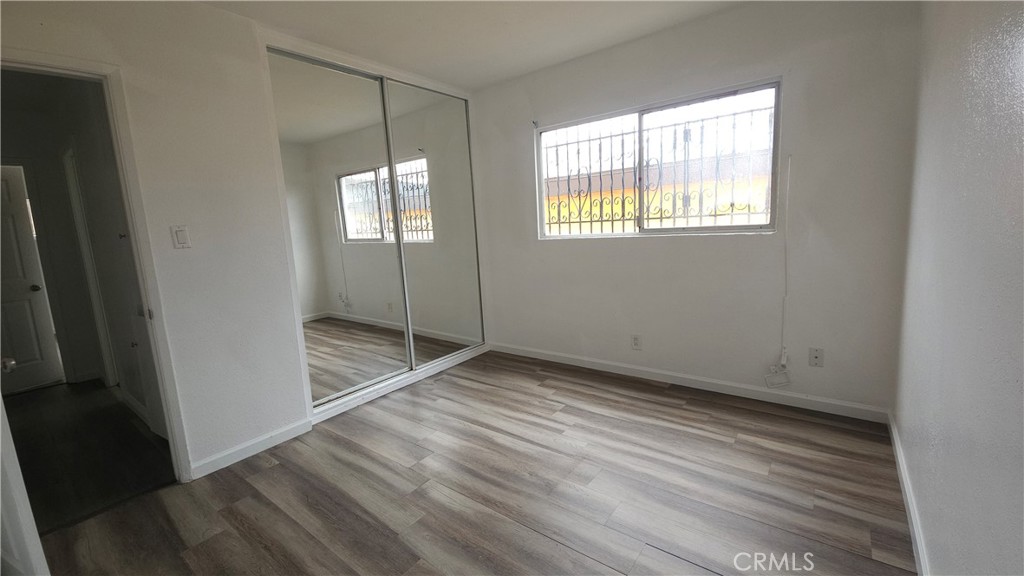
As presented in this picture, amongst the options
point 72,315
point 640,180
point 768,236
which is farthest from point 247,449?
point 768,236

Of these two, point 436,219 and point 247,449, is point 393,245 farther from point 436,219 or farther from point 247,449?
point 247,449

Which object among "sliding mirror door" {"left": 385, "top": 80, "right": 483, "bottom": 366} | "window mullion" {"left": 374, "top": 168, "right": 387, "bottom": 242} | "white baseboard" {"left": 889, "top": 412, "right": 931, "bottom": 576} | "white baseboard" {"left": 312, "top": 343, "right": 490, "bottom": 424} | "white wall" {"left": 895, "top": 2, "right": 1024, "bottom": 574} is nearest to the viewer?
"white wall" {"left": 895, "top": 2, "right": 1024, "bottom": 574}

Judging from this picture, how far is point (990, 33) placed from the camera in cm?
107

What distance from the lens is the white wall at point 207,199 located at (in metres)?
2.03

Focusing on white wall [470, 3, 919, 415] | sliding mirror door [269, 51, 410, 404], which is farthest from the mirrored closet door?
white wall [470, 3, 919, 415]

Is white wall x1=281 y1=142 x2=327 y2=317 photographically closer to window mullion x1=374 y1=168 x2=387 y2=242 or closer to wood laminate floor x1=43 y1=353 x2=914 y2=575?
window mullion x1=374 y1=168 x2=387 y2=242

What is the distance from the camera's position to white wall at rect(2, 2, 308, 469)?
203cm

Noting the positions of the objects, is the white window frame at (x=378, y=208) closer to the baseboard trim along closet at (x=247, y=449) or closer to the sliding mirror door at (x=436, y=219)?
the sliding mirror door at (x=436, y=219)

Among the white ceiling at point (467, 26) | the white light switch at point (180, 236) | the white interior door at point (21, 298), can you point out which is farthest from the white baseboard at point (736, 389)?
the white interior door at point (21, 298)

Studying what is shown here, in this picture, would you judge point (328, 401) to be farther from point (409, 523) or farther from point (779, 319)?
point (779, 319)

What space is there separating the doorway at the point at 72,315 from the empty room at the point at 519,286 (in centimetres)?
4

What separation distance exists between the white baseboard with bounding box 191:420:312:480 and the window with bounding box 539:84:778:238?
8.48 feet

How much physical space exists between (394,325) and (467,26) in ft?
8.26

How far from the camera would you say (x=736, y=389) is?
9.78 feet
